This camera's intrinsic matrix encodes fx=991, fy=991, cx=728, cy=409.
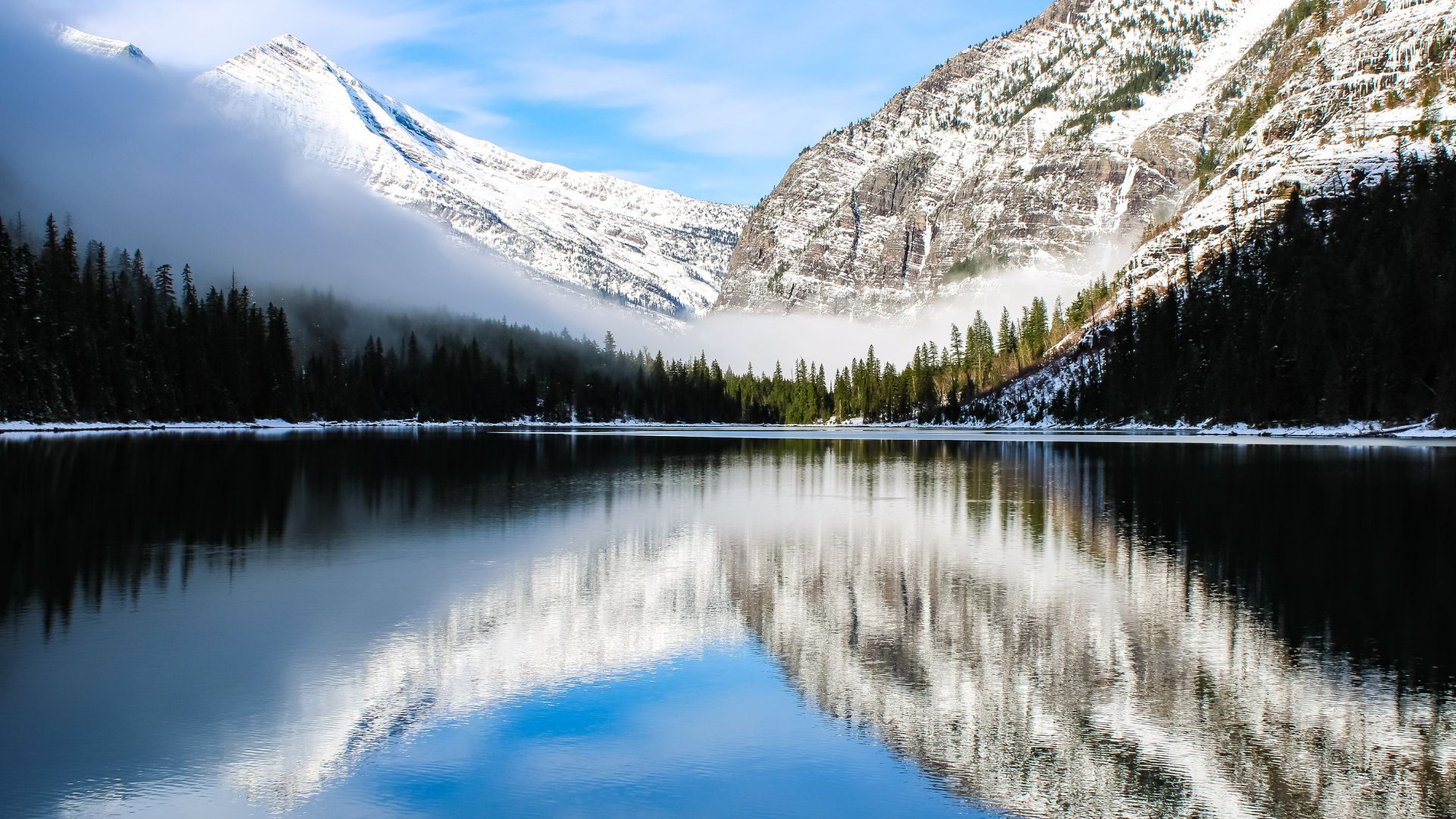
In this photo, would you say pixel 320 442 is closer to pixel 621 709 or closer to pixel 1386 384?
pixel 621 709

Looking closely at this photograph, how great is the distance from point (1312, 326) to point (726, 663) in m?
133

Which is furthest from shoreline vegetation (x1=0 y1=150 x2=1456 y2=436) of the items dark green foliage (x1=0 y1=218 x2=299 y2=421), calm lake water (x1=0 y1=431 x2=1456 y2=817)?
calm lake water (x1=0 y1=431 x2=1456 y2=817)

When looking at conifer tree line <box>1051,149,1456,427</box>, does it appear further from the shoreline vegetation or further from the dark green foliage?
the dark green foliage

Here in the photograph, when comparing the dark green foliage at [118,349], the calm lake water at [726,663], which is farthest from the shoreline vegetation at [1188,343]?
the calm lake water at [726,663]

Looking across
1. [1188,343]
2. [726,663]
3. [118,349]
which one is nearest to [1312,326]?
[1188,343]

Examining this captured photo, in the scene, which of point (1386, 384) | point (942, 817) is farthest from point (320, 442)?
point (1386, 384)

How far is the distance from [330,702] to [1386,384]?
12065 cm

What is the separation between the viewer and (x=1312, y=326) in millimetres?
124688

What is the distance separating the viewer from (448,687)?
13742 millimetres

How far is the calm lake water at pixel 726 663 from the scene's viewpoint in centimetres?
1062

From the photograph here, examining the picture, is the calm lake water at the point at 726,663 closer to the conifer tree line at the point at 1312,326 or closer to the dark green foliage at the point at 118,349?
the dark green foliage at the point at 118,349

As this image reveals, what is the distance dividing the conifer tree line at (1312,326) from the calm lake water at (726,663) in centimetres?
9165

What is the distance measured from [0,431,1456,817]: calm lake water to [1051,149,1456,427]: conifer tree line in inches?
3608

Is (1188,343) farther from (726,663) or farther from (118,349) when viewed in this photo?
(726,663)
